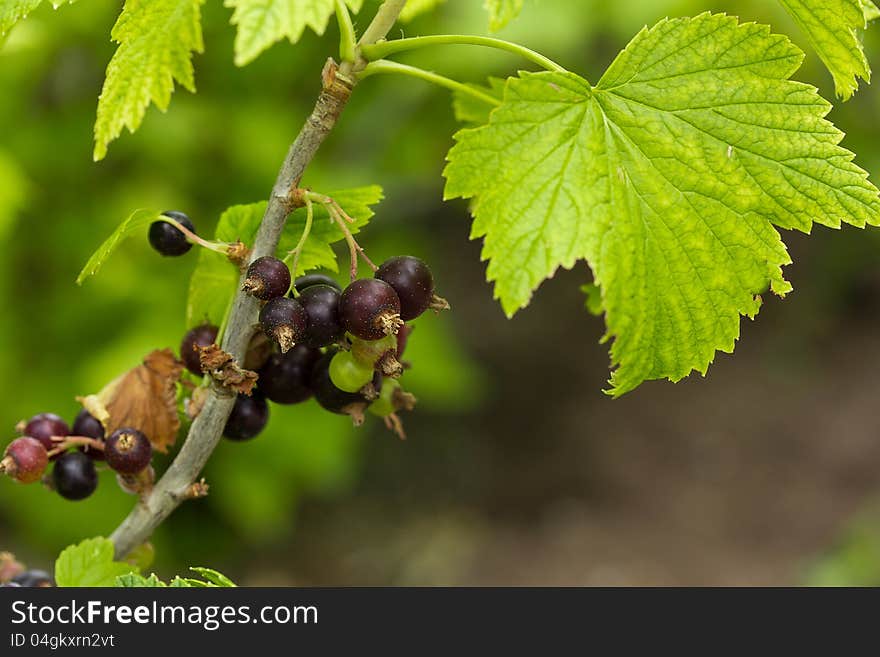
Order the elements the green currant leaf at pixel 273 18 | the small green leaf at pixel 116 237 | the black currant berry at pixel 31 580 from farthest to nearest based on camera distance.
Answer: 1. the black currant berry at pixel 31 580
2. the small green leaf at pixel 116 237
3. the green currant leaf at pixel 273 18

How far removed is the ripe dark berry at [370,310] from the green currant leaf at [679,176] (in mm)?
130

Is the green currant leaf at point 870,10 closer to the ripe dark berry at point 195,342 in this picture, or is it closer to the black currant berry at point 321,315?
the black currant berry at point 321,315

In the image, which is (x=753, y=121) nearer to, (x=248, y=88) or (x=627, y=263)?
(x=627, y=263)

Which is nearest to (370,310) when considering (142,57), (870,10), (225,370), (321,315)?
(321,315)

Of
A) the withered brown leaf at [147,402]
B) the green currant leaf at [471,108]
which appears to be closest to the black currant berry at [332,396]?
the withered brown leaf at [147,402]

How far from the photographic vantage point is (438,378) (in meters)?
4.33

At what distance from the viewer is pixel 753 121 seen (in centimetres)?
111

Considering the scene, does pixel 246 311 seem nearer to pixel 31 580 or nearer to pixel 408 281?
pixel 408 281

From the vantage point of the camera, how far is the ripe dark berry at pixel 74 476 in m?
1.28

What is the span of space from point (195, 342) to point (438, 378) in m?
3.11

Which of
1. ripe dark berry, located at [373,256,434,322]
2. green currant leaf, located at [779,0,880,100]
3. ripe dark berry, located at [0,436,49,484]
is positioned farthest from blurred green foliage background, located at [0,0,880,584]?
green currant leaf, located at [779,0,880,100]

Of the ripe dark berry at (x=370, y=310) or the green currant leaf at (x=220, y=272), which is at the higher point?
the green currant leaf at (x=220, y=272)

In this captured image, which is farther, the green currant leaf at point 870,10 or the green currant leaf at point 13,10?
the green currant leaf at point 870,10

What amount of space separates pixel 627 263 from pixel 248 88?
3.45m
